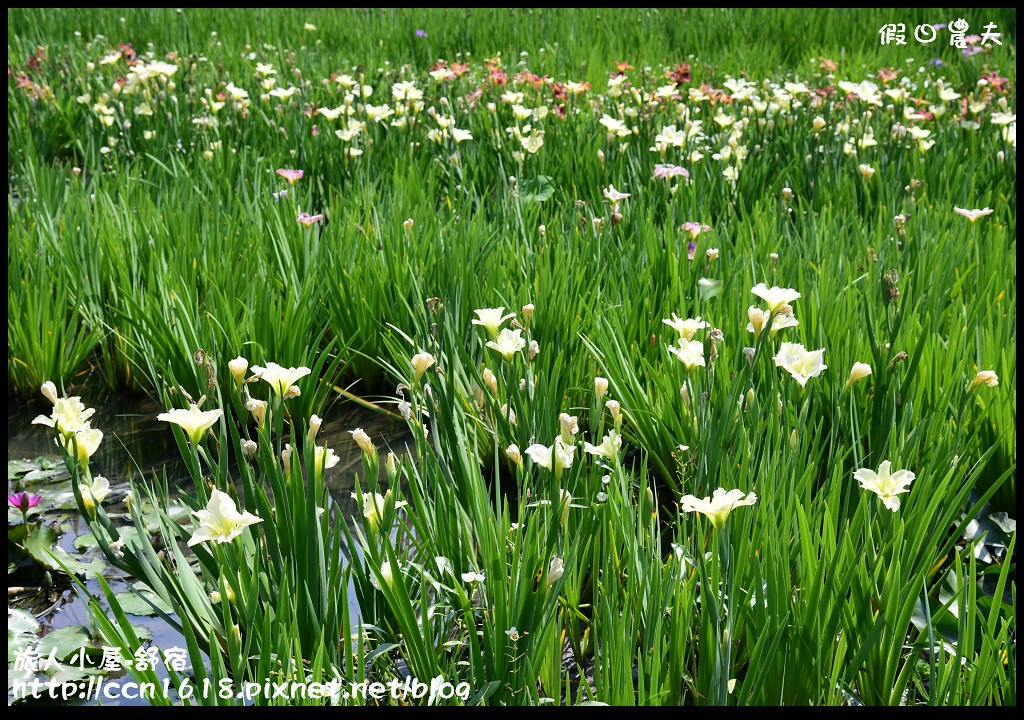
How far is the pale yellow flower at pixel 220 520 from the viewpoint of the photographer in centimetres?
110

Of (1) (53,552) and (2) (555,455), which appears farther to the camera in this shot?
(1) (53,552)

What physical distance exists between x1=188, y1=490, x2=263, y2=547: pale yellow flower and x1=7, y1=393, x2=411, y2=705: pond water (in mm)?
415

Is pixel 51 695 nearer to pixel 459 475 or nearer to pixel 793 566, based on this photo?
pixel 459 475

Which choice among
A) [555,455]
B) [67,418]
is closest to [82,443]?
[67,418]

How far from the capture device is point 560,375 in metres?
2.00

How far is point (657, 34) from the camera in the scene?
704 centimetres

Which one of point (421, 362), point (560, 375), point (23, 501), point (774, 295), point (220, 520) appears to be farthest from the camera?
point (560, 375)

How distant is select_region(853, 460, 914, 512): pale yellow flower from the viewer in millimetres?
1213

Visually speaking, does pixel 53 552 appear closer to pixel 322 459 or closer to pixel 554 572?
pixel 322 459

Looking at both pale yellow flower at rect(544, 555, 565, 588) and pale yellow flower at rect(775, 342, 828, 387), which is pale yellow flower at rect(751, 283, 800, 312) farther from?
pale yellow flower at rect(544, 555, 565, 588)

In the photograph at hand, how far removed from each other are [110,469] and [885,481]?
5.40 feet

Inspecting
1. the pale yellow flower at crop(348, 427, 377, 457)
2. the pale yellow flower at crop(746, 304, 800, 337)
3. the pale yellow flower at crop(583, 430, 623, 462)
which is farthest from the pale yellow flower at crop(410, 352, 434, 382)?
the pale yellow flower at crop(746, 304, 800, 337)

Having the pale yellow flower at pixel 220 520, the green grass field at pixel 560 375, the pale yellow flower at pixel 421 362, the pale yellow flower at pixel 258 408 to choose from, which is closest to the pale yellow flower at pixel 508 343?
the green grass field at pixel 560 375

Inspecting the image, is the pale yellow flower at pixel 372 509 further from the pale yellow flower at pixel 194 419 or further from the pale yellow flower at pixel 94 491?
the pale yellow flower at pixel 94 491
